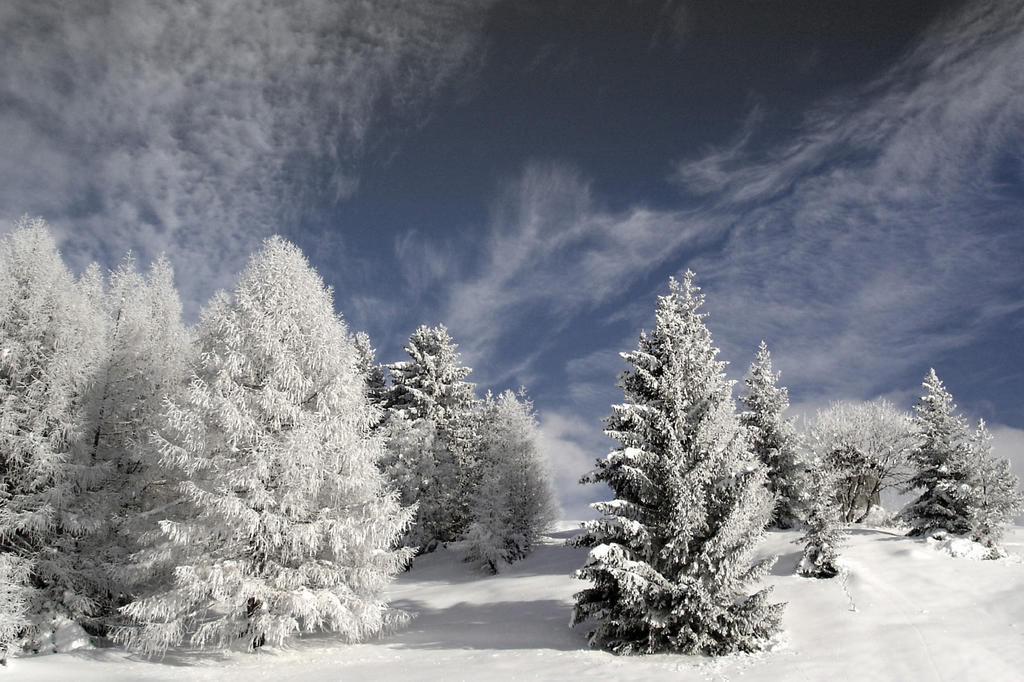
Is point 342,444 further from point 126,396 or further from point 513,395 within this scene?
point 513,395

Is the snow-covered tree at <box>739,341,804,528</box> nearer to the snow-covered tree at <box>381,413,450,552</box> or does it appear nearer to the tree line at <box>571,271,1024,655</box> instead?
the tree line at <box>571,271,1024,655</box>

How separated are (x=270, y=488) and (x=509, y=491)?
621 inches

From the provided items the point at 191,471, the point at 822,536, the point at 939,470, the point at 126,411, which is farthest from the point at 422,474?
the point at 939,470

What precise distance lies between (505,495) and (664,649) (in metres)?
15.0

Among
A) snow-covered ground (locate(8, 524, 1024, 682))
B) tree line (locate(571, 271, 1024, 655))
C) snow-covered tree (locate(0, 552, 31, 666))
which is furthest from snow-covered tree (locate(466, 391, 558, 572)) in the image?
snow-covered tree (locate(0, 552, 31, 666))

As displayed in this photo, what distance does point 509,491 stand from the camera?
29984mm

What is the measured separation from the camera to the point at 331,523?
15.7m

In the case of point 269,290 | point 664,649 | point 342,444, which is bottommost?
point 664,649

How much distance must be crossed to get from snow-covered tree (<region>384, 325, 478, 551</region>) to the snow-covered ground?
11.3 metres

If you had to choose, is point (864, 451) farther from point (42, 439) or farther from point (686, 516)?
point (42, 439)

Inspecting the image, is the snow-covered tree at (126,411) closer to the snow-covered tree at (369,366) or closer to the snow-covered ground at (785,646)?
the snow-covered ground at (785,646)

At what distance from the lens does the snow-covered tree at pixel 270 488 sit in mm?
14742

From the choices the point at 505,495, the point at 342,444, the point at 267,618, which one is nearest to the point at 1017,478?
the point at 505,495

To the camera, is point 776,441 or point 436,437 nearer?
point 776,441
